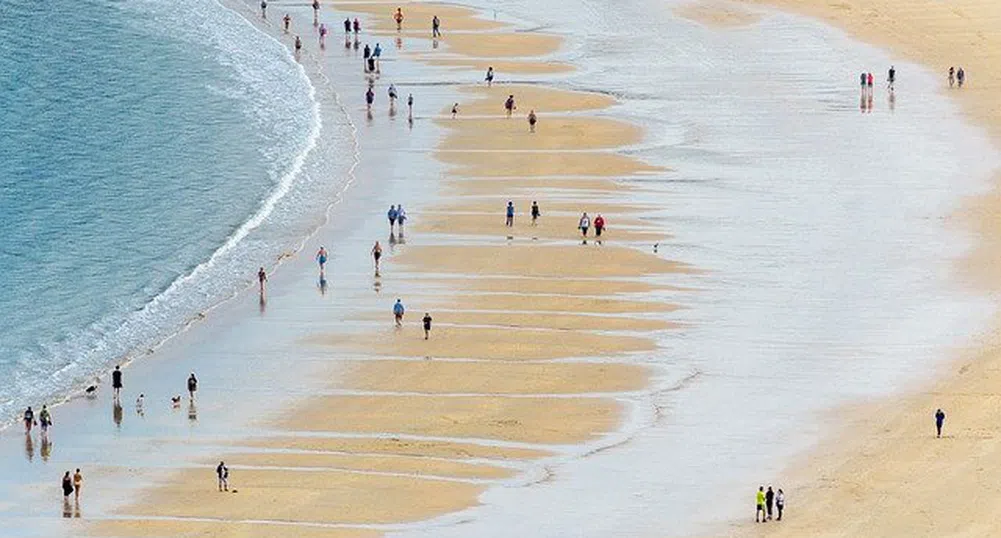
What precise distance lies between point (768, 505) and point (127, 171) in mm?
30808

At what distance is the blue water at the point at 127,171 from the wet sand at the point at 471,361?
4.59 meters

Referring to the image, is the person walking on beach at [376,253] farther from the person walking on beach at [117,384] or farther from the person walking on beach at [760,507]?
the person walking on beach at [760,507]

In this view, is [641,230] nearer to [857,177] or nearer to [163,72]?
[857,177]

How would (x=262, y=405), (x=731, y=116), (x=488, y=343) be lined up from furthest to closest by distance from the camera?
(x=731, y=116)
(x=488, y=343)
(x=262, y=405)

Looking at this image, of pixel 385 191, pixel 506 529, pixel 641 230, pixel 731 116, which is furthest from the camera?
pixel 731 116

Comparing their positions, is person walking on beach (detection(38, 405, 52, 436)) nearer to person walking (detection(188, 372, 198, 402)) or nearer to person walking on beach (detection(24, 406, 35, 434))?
person walking on beach (detection(24, 406, 35, 434))

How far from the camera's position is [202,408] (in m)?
45.5

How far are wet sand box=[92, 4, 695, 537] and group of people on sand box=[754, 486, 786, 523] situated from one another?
4413mm

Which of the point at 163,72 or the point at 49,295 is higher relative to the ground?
the point at 163,72

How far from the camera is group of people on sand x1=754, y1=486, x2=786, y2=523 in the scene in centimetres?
3925

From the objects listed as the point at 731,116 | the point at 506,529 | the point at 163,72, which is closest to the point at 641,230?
the point at 731,116

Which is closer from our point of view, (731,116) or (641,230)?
(641,230)

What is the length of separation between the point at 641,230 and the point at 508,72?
21.0m

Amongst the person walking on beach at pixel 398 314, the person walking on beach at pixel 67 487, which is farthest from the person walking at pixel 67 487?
the person walking on beach at pixel 398 314
